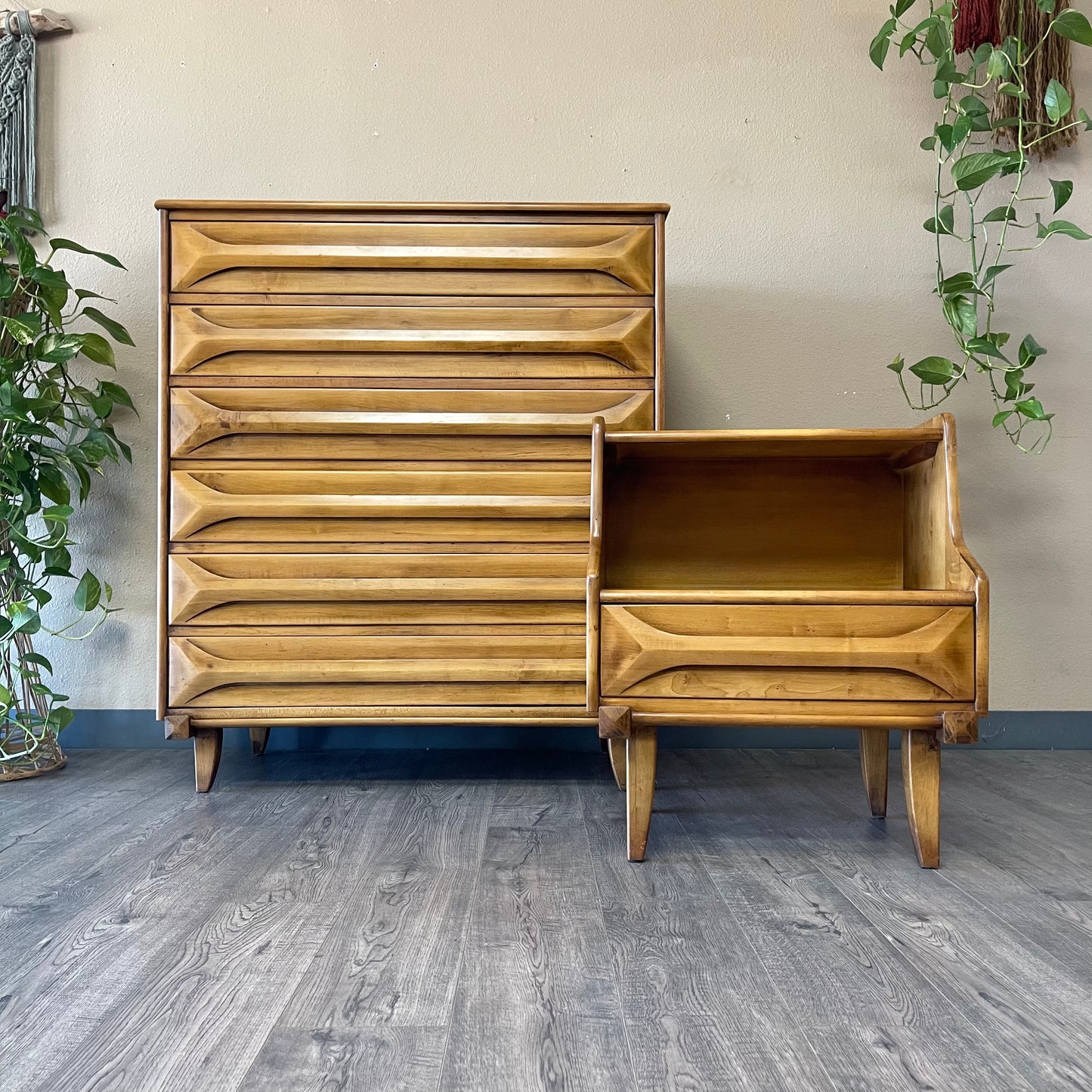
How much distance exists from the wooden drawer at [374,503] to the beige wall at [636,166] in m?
0.65

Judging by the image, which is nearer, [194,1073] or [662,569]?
[194,1073]

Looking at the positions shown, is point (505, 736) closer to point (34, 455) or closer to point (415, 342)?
point (415, 342)

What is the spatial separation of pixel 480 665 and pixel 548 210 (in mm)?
1060

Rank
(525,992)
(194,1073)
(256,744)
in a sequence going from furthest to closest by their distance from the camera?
(256,744) → (525,992) → (194,1073)

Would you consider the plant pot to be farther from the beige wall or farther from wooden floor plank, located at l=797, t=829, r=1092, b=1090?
wooden floor plank, located at l=797, t=829, r=1092, b=1090

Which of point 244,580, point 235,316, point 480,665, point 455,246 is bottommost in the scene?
point 480,665

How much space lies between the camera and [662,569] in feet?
6.22

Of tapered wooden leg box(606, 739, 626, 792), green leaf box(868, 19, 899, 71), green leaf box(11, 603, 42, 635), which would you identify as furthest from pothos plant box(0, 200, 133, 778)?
green leaf box(868, 19, 899, 71)

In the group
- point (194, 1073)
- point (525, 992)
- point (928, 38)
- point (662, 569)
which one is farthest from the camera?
point (928, 38)

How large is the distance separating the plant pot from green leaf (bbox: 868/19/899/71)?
2.80 metres

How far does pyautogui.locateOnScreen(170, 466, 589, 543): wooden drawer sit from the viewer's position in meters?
1.94

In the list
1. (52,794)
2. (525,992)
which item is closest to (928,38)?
(525,992)

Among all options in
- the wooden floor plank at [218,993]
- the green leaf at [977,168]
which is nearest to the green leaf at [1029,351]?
the green leaf at [977,168]

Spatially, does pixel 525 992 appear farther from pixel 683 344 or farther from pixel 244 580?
pixel 683 344
